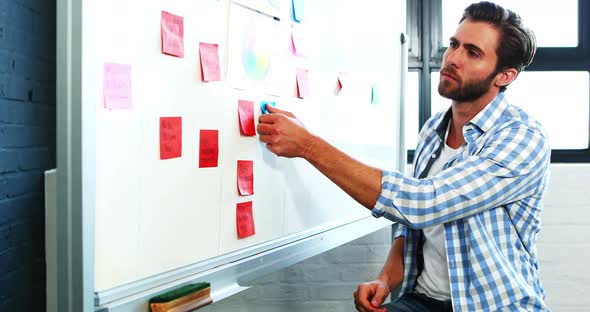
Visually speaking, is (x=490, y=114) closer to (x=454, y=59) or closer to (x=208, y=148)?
(x=454, y=59)

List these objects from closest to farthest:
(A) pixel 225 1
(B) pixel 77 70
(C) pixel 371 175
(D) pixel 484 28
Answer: (B) pixel 77 70
(A) pixel 225 1
(C) pixel 371 175
(D) pixel 484 28

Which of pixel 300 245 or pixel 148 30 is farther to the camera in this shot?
pixel 300 245

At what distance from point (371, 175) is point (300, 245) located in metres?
0.27

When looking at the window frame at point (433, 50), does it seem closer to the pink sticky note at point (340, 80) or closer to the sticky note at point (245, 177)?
the pink sticky note at point (340, 80)

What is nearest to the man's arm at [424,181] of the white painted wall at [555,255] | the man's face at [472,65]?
the man's face at [472,65]

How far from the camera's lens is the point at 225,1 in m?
1.02

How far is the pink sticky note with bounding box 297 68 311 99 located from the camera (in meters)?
1.27

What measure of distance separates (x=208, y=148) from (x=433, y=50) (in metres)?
1.55

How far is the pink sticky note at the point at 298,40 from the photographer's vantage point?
4.08 ft

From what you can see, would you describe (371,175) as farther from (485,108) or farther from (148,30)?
(148,30)

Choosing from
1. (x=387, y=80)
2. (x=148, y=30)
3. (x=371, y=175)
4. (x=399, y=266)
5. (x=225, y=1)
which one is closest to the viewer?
(x=148, y=30)

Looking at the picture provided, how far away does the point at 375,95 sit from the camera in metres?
1.71

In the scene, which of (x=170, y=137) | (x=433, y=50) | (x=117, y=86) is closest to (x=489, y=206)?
(x=170, y=137)

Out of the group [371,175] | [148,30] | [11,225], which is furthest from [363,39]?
[11,225]
